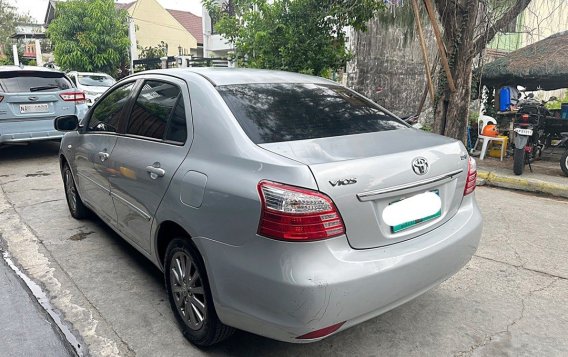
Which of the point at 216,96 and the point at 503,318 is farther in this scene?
the point at 503,318

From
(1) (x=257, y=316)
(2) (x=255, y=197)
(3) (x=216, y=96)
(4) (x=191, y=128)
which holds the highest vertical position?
(3) (x=216, y=96)

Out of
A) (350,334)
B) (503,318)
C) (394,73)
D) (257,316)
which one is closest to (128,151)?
(257,316)

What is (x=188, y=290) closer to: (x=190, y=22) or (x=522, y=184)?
(x=522, y=184)

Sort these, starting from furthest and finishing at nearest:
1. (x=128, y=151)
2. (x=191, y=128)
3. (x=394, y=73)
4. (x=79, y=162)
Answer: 1. (x=394, y=73)
2. (x=79, y=162)
3. (x=128, y=151)
4. (x=191, y=128)

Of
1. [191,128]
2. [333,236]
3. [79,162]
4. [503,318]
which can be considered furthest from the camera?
[79,162]

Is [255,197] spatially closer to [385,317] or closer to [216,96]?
[216,96]

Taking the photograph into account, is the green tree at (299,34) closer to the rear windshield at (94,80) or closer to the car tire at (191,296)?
the car tire at (191,296)

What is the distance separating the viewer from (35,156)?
8.22 meters

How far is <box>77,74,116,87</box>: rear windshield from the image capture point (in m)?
13.8

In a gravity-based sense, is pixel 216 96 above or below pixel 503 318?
above

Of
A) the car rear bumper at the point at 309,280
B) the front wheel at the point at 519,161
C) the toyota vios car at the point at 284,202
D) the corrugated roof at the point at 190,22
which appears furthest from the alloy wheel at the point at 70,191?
the corrugated roof at the point at 190,22

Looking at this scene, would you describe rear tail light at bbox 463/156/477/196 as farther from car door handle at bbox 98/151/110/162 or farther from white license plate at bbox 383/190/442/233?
car door handle at bbox 98/151/110/162

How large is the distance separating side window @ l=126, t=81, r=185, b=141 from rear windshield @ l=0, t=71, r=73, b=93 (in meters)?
5.07

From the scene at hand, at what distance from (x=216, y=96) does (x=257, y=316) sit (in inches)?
50.2
